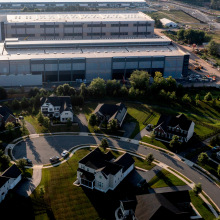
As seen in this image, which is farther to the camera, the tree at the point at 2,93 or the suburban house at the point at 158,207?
the tree at the point at 2,93

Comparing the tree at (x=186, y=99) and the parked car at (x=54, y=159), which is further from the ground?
the tree at (x=186, y=99)

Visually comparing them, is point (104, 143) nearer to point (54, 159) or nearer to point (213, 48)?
point (54, 159)

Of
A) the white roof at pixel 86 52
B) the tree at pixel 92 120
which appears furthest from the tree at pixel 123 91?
the tree at pixel 92 120

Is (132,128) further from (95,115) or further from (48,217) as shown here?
(48,217)

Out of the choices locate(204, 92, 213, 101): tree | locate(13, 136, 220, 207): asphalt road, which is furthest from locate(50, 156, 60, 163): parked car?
locate(204, 92, 213, 101): tree

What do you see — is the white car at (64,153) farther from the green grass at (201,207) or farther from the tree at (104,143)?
the green grass at (201,207)

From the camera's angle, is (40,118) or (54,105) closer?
(40,118)

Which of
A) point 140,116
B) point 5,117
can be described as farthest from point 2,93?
point 140,116
